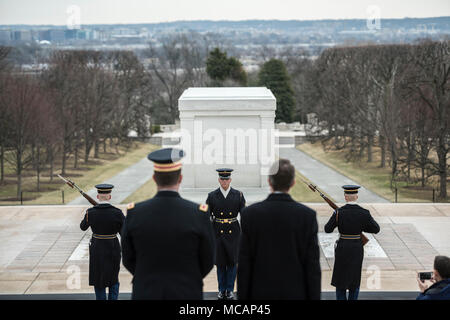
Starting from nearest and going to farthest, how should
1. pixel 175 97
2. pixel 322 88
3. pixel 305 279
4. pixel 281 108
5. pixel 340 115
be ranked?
pixel 305 279 → pixel 340 115 → pixel 322 88 → pixel 281 108 → pixel 175 97

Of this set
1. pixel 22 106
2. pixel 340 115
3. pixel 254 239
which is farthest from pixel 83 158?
pixel 254 239

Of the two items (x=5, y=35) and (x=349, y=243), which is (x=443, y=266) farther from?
(x=5, y=35)

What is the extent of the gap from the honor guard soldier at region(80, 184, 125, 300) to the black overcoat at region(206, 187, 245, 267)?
124 cm

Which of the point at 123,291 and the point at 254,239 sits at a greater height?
the point at 254,239

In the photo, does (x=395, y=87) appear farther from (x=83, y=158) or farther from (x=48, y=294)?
(x=48, y=294)

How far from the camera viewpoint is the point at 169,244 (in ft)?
13.0

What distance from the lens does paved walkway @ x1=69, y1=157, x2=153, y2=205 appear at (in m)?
19.1

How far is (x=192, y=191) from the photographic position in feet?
44.4

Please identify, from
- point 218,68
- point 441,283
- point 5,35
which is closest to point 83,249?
point 441,283

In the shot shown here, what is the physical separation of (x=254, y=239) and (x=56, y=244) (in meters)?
7.42

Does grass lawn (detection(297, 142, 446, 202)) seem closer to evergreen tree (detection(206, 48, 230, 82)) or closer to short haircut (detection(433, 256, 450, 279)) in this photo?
short haircut (detection(433, 256, 450, 279))

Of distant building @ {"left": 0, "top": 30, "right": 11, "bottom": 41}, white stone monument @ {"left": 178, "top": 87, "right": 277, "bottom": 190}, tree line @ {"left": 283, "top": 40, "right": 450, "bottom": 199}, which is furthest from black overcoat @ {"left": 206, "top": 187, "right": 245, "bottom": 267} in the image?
distant building @ {"left": 0, "top": 30, "right": 11, "bottom": 41}

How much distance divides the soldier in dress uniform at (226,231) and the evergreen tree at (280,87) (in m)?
40.3

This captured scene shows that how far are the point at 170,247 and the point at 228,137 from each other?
377 inches
